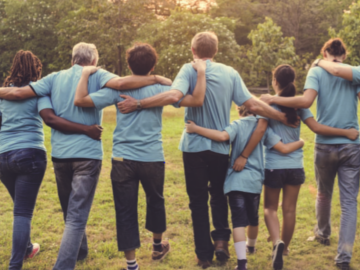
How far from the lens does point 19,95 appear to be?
11.7 ft

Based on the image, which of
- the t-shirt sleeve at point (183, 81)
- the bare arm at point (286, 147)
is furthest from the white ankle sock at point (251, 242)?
the t-shirt sleeve at point (183, 81)

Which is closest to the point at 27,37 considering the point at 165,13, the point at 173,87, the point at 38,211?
the point at 165,13

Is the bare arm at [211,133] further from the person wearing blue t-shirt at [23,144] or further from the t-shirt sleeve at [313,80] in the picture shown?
the t-shirt sleeve at [313,80]

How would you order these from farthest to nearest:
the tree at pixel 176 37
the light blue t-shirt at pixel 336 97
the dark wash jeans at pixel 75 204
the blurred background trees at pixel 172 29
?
1. the blurred background trees at pixel 172 29
2. the tree at pixel 176 37
3. the light blue t-shirt at pixel 336 97
4. the dark wash jeans at pixel 75 204

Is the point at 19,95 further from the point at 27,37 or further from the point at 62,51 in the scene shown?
the point at 27,37

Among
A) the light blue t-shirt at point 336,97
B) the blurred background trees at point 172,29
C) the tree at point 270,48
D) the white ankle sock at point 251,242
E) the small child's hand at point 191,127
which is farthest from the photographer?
the tree at point 270,48

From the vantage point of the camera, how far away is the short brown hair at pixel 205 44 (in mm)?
3682

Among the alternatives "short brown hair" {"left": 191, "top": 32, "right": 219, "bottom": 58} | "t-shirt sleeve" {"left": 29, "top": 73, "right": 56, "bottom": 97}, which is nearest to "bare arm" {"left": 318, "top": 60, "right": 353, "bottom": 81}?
"short brown hair" {"left": 191, "top": 32, "right": 219, "bottom": 58}

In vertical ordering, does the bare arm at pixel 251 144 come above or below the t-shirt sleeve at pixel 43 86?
below

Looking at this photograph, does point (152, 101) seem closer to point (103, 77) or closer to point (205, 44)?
point (103, 77)

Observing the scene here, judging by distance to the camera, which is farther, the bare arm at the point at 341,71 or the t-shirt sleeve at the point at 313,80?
the t-shirt sleeve at the point at 313,80

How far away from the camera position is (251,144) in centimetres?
377

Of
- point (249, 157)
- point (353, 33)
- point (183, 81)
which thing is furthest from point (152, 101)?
point (353, 33)

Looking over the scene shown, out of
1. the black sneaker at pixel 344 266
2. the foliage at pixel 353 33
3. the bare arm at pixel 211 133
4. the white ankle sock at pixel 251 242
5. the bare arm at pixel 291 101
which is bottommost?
the black sneaker at pixel 344 266
